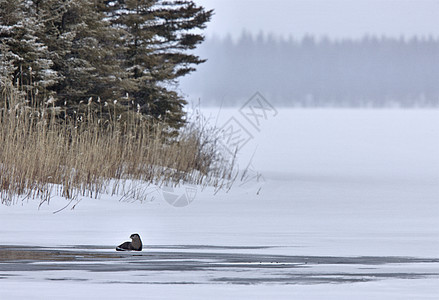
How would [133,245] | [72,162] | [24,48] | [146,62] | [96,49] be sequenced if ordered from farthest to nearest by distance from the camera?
1. [146,62]
2. [96,49]
3. [24,48]
4. [72,162]
5. [133,245]

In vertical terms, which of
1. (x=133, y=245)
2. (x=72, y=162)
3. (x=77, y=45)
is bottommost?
(x=133, y=245)

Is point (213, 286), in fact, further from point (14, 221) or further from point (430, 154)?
point (430, 154)

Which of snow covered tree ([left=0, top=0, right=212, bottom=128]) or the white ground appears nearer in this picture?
the white ground

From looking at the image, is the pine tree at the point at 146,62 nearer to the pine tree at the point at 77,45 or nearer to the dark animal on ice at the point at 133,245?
the pine tree at the point at 77,45

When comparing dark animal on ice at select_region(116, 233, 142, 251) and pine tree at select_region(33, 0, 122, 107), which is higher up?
pine tree at select_region(33, 0, 122, 107)

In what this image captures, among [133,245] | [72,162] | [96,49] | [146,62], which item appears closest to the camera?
[133,245]

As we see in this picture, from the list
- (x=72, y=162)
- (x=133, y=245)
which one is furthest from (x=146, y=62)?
(x=133, y=245)

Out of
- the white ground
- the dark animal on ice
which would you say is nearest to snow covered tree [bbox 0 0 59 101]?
the white ground

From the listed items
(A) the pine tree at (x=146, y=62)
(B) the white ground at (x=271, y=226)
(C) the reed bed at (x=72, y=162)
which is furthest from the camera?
(A) the pine tree at (x=146, y=62)

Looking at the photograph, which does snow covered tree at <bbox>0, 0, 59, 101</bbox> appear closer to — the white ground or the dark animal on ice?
the white ground

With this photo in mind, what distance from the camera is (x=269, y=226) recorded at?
880 cm

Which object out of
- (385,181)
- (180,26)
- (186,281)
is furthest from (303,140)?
(186,281)

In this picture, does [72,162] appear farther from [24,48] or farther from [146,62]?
[146,62]

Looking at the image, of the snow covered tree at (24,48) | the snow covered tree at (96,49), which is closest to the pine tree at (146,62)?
the snow covered tree at (96,49)
